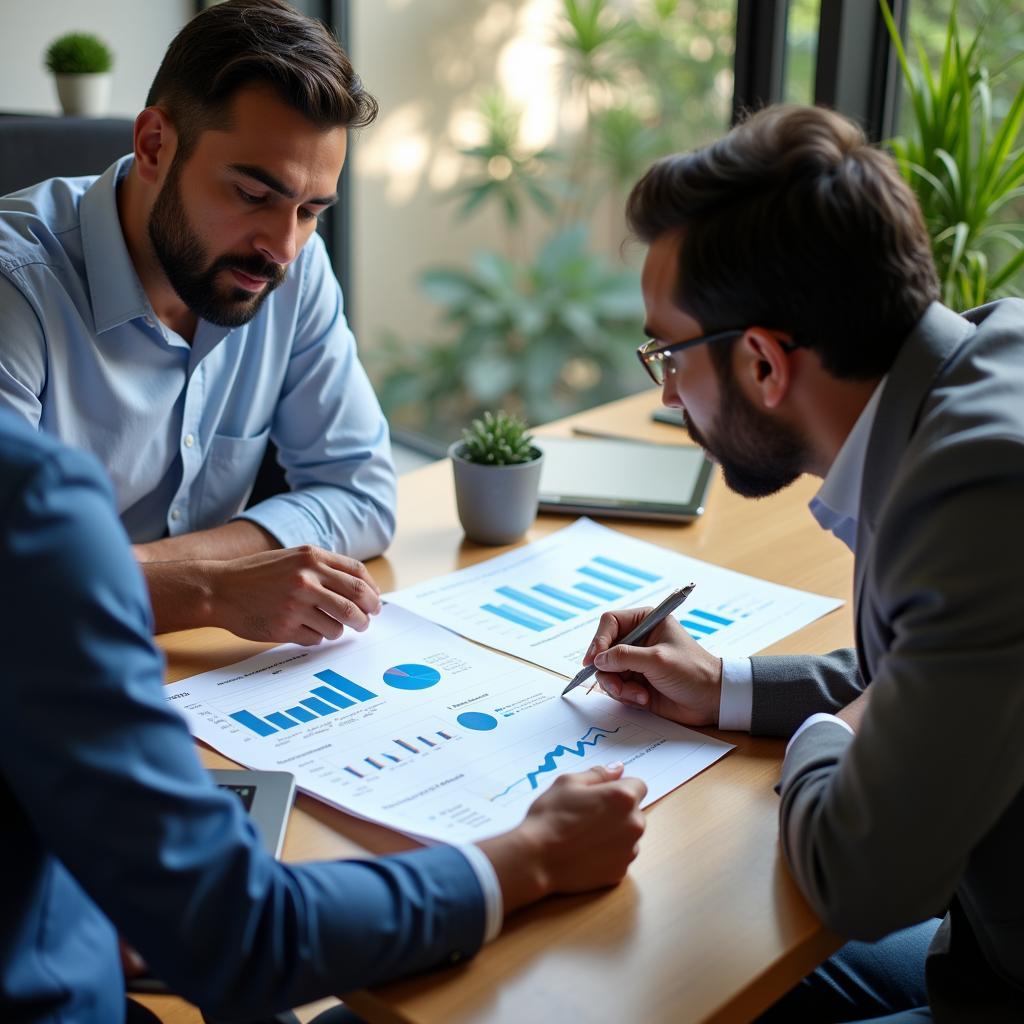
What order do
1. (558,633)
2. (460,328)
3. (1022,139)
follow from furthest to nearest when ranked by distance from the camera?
(460,328)
(1022,139)
(558,633)

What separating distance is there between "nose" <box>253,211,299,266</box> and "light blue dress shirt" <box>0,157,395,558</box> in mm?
147

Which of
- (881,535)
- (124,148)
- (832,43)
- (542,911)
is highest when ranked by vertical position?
(832,43)

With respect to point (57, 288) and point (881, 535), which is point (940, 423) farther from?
point (57, 288)

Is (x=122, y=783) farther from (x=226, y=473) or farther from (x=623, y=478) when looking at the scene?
(x=623, y=478)

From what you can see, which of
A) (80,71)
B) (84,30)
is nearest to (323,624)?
(80,71)

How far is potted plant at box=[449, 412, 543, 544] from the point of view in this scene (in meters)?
1.57

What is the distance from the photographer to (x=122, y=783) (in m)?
0.72

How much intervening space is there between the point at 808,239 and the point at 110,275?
0.91 m

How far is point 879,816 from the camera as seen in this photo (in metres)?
0.86

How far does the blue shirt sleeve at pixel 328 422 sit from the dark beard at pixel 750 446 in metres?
0.57

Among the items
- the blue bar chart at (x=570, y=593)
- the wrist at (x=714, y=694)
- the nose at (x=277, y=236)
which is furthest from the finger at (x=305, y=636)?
the nose at (x=277, y=236)

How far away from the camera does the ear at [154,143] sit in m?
1.51

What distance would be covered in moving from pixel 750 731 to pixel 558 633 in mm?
273

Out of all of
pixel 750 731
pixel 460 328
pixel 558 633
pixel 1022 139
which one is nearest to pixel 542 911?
pixel 750 731
